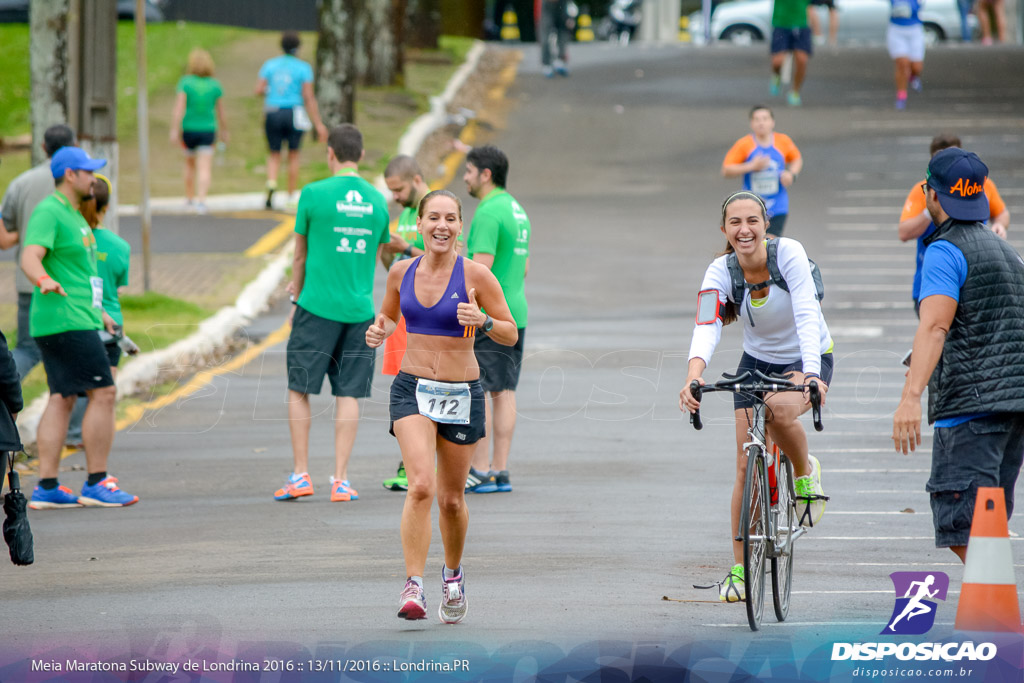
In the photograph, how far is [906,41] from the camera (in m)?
24.9

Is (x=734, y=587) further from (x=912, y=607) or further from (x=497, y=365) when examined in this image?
(x=497, y=365)

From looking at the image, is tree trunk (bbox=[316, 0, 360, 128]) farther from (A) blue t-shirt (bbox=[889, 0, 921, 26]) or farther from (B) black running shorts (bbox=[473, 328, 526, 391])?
(B) black running shorts (bbox=[473, 328, 526, 391])

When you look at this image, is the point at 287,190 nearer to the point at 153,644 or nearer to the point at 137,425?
the point at 137,425

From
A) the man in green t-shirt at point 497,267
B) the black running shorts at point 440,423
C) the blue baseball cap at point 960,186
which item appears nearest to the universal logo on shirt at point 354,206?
the man in green t-shirt at point 497,267

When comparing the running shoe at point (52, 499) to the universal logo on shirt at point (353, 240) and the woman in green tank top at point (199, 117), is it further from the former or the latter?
the woman in green tank top at point (199, 117)

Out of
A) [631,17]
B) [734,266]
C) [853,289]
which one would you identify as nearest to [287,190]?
[853,289]

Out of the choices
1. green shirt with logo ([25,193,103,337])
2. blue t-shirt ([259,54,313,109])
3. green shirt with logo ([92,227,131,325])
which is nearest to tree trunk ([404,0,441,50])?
blue t-shirt ([259,54,313,109])

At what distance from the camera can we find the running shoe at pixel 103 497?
31.3 ft

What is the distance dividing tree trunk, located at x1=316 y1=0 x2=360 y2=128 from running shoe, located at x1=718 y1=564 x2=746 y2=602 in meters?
16.6

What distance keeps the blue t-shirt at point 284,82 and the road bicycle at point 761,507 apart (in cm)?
1435

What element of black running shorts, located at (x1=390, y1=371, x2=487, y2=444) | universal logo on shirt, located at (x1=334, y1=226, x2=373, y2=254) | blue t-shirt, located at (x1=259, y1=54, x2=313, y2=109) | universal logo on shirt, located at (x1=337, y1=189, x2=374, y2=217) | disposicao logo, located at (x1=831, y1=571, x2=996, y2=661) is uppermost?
blue t-shirt, located at (x1=259, y1=54, x2=313, y2=109)

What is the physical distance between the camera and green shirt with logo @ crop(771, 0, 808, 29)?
2470 cm

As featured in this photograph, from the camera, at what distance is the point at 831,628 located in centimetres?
657

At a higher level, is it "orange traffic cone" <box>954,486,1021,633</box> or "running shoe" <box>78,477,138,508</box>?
"orange traffic cone" <box>954,486,1021,633</box>
